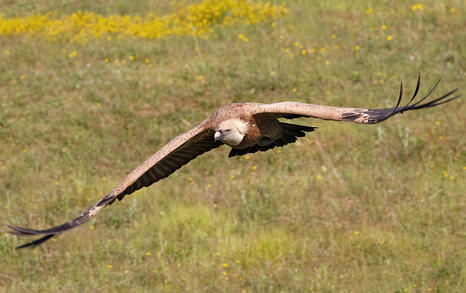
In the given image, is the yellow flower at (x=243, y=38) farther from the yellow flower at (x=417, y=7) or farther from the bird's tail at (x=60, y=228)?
the bird's tail at (x=60, y=228)

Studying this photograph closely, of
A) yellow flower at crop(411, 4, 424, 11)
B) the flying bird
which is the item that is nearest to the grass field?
yellow flower at crop(411, 4, 424, 11)

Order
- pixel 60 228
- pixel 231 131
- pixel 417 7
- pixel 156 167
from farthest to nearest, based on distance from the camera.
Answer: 1. pixel 417 7
2. pixel 156 167
3. pixel 231 131
4. pixel 60 228

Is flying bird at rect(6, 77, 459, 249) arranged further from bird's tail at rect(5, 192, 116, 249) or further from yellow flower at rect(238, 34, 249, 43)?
yellow flower at rect(238, 34, 249, 43)

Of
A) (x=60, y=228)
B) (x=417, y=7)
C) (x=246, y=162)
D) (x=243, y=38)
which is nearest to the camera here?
(x=60, y=228)

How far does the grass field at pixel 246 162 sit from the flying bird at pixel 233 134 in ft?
4.06

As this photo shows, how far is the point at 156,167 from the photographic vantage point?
6.39 m

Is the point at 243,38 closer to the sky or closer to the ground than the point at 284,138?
closer to the sky

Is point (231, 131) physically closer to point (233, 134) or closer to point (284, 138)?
point (233, 134)

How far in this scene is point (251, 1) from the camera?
13.7 meters

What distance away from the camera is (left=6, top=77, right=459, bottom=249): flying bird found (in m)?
4.87

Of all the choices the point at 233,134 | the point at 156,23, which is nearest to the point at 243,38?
the point at 156,23

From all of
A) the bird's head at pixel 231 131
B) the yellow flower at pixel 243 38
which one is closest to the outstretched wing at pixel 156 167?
the bird's head at pixel 231 131

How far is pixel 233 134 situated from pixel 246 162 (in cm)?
357

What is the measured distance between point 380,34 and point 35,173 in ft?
20.2
